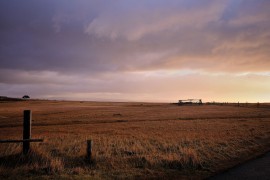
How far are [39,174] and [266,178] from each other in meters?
8.21

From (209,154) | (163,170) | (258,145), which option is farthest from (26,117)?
(258,145)

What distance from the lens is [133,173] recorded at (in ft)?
31.3

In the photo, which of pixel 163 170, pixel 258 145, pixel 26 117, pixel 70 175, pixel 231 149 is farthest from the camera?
pixel 258 145

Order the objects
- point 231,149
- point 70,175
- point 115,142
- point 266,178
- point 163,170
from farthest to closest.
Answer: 1. point 115,142
2. point 231,149
3. point 163,170
4. point 70,175
5. point 266,178

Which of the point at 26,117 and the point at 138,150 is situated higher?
the point at 26,117

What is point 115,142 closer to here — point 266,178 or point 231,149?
point 231,149

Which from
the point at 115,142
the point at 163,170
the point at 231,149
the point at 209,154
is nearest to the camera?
the point at 163,170

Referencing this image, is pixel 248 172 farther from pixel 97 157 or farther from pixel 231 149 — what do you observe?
pixel 97 157

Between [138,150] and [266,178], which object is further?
[138,150]

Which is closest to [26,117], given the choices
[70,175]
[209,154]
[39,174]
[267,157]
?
[39,174]

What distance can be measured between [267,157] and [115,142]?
9.34 m

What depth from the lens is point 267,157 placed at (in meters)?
11.8

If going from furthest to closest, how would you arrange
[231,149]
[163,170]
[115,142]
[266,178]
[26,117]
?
[115,142] → [231,149] → [26,117] → [163,170] → [266,178]

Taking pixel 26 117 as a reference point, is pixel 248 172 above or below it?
below
